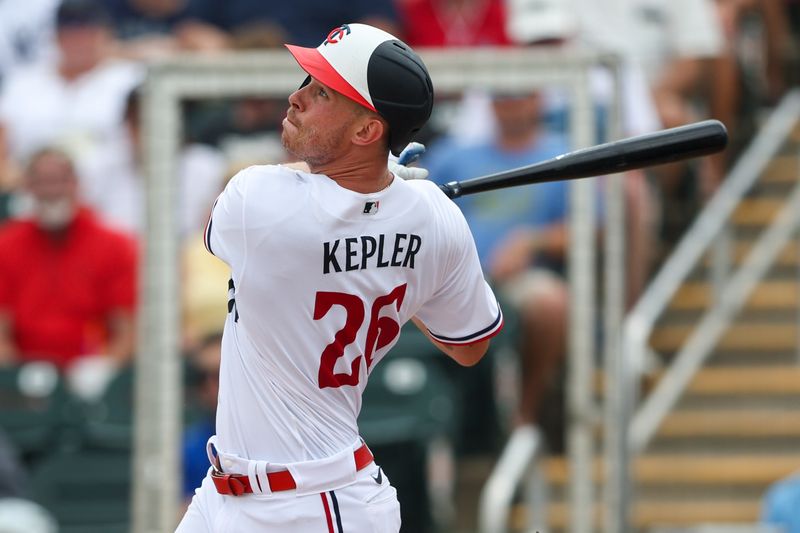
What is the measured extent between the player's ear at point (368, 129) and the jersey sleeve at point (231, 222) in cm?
27

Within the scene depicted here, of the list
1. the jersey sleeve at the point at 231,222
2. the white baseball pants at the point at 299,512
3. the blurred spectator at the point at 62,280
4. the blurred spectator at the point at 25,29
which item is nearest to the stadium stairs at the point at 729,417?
the blurred spectator at the point at 62,280

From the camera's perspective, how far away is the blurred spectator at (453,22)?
8.01 metres

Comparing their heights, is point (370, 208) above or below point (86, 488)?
above

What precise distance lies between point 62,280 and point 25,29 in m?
2.33

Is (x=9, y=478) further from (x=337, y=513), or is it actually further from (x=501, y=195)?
(x=337, y=513)

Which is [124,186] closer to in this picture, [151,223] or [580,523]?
[151,223]

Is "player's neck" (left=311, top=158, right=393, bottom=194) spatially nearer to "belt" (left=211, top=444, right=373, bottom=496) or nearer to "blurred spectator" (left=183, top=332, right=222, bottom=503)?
"belt" (left=211, top=444, right=373, bottom=496)

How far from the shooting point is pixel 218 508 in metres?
3.39

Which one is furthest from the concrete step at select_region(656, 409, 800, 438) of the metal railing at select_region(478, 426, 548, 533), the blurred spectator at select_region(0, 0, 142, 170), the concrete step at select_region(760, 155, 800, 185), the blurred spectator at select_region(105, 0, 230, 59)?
the blurred spectator at select_region(0, 0, 142, 170)

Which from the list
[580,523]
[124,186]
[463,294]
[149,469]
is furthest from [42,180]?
[463,294]

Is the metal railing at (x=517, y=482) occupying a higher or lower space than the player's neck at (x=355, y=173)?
lower

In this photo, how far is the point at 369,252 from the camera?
10.7ft

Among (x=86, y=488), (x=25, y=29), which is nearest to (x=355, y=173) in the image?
(x=86, y=488)

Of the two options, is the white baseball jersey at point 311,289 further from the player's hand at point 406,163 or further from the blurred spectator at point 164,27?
the blurred spectator at point 164,27
